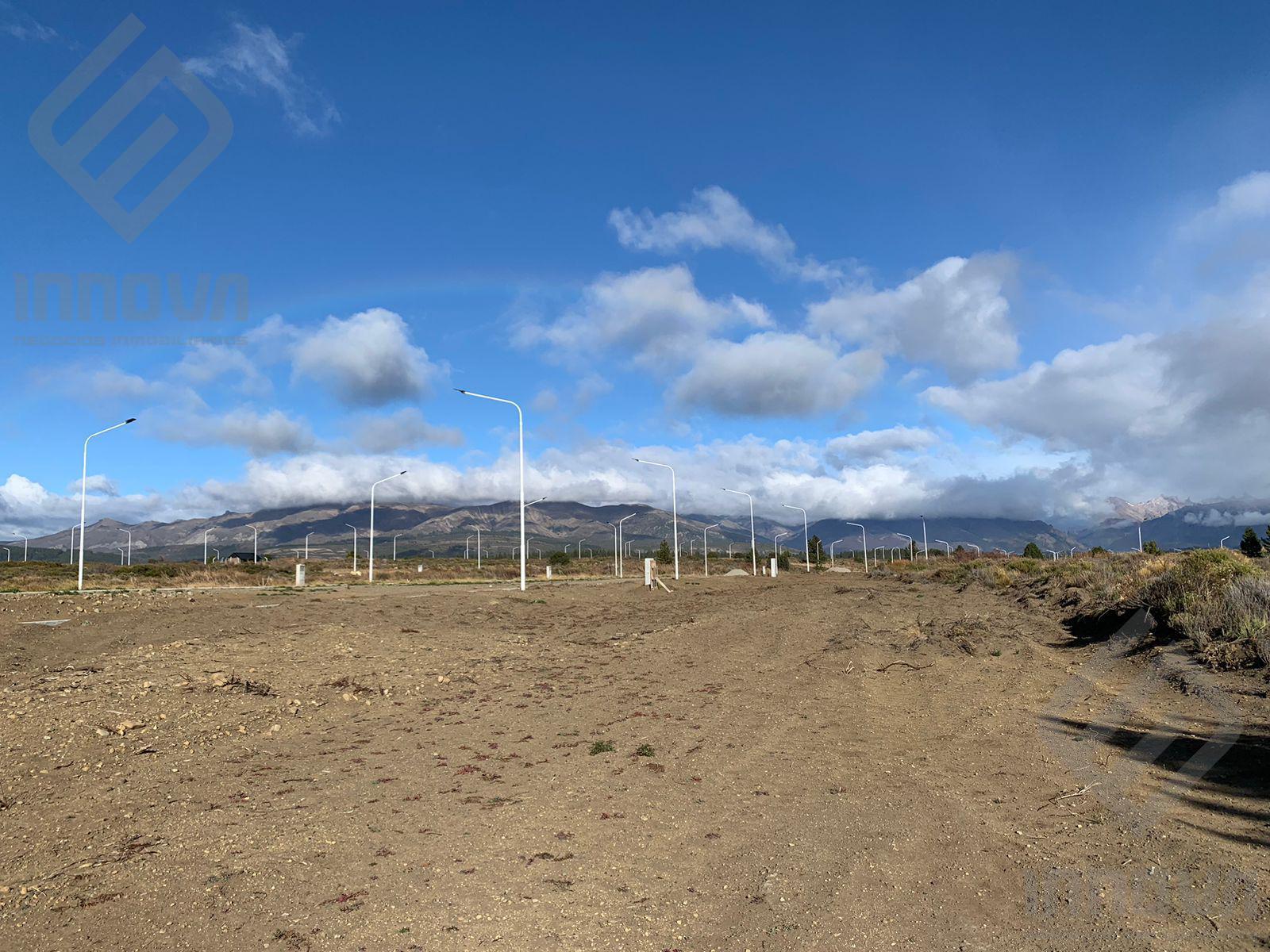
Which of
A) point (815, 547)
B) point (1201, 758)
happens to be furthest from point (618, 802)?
point (815, 547)

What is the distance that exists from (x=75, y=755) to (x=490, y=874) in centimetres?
614

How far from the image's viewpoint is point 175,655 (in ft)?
46.7

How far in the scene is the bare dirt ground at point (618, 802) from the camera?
508 centimetres

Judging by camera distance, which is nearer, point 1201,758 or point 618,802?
point 618,802

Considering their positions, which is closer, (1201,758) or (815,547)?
(1201,758)

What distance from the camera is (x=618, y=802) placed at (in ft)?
25.0

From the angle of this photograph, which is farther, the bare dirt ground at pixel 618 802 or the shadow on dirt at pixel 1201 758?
the shadow on dirt at pixel 1201 758

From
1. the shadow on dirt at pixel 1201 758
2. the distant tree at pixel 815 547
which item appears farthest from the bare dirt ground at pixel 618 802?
the distant tree at pixel 815 547

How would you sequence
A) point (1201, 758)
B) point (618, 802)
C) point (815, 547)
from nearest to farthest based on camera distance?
point (618, 802)
point (1201, 758)
point (815, 547)

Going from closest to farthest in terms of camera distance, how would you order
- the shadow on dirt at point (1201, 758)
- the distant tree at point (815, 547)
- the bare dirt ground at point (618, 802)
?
the bare dirt ground at point (618, 802) < the shadow on dirt at point (1201, 758) < the distant tree at point (815, 547)

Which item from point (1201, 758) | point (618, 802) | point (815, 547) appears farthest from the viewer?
point (815, 547)

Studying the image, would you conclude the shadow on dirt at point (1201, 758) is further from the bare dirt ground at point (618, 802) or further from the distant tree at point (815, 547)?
the distant tree at point (815, 547)

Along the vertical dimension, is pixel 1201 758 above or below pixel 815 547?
below

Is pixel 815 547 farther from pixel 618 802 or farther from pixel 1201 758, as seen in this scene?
pixel 618 802
